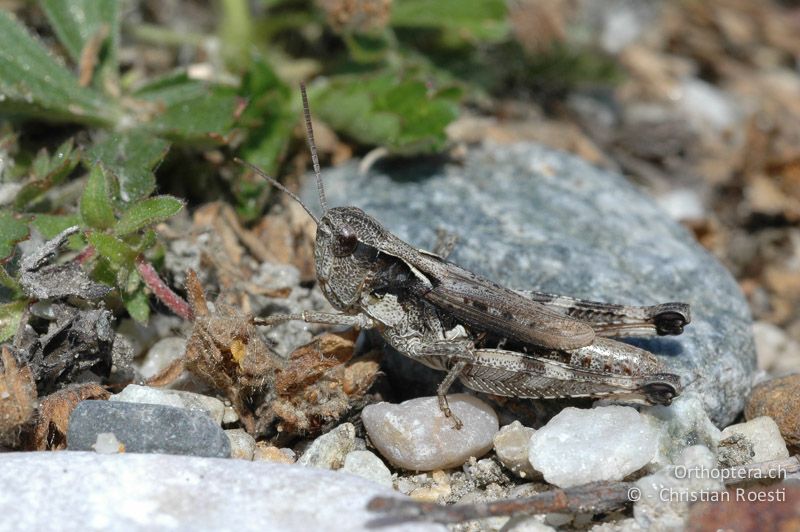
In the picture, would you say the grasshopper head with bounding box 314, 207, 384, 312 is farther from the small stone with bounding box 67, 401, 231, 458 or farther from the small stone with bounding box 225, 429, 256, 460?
the small stone with bounding box 67, 401, 231, 458

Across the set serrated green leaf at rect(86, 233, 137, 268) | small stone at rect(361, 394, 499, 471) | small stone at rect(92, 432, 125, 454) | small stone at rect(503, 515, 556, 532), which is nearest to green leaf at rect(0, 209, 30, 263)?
serrated green leaf at rect(86, 233, 137, 268)

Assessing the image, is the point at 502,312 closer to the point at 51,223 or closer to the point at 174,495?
the point at 174,495

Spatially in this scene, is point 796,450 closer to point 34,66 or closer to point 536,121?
point 536,121

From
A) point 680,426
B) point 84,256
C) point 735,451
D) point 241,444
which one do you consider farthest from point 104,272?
point 735,451

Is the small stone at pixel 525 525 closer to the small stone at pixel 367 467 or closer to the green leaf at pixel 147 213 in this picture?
the small stone at pixel 367 467

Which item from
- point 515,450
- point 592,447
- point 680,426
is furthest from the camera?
point 680,426

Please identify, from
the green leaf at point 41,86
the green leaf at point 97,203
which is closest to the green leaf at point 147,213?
the green leaf at point 97,203

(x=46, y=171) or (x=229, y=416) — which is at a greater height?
(x=46, y=171)
